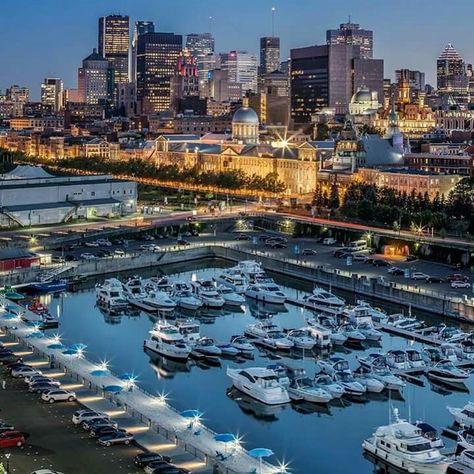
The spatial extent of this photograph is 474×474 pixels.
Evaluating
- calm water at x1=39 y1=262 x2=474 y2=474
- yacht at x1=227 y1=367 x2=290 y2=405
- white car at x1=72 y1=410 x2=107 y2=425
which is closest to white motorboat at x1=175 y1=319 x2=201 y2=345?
calm water at x1=39 y1=262 x2=474 y2=474

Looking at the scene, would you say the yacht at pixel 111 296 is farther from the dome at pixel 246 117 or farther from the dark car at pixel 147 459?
the dome at pixel 246 117

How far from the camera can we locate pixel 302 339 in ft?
111

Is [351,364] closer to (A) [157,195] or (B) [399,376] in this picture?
(B) [399,376]

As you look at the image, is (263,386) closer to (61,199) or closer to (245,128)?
(61,199)

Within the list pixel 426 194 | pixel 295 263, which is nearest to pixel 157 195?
pixel 426 194

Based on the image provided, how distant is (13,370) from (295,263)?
22.1m

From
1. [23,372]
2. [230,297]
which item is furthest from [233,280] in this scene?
[23,372]

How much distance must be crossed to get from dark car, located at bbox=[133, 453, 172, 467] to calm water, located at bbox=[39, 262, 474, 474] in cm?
339

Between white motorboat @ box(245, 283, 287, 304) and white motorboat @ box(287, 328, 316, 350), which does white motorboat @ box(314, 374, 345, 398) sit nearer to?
white motorboat @ box(287, 328, 316, 350)

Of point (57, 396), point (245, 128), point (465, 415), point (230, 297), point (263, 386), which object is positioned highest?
point (245, 128)

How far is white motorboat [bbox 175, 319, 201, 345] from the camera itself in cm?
3362

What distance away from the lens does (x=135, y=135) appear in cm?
13462

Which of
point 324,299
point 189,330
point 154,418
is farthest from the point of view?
point 324,299

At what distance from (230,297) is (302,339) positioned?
788cm
